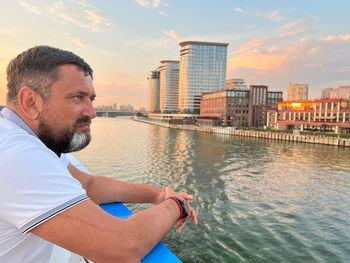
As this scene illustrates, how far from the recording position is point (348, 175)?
22.2 m

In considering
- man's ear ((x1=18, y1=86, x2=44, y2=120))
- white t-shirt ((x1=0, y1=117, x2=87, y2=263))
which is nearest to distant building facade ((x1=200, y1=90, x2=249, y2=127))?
man's ear ((x1=18, y1=86, x2=44, y2=120))

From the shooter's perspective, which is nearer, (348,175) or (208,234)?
(208,234)

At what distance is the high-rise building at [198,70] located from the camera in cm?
14338

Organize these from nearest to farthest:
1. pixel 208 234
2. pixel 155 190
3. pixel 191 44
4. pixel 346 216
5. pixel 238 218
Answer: pixel 155 190 → pixel 208 234 → pixel 238 218 → pixel 346 216 → pixel 191 44

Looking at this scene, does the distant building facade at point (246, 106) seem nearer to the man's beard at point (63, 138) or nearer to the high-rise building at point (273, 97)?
the high-rise building at point (273, 97)

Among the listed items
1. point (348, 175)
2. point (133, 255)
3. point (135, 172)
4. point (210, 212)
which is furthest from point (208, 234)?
point (348, 175)

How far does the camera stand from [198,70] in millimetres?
145000

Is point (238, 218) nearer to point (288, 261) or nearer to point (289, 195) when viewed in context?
point (288, 261)

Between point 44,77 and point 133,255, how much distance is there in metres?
1.16

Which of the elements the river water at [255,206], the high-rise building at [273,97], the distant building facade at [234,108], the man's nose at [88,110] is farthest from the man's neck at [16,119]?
the high-rise building at [273,97]

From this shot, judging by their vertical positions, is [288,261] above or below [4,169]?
below

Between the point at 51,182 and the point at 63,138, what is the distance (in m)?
0.50

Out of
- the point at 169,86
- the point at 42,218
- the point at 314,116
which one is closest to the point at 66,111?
the point at 42,218

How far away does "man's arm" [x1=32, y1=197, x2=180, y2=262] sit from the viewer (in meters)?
1.06
